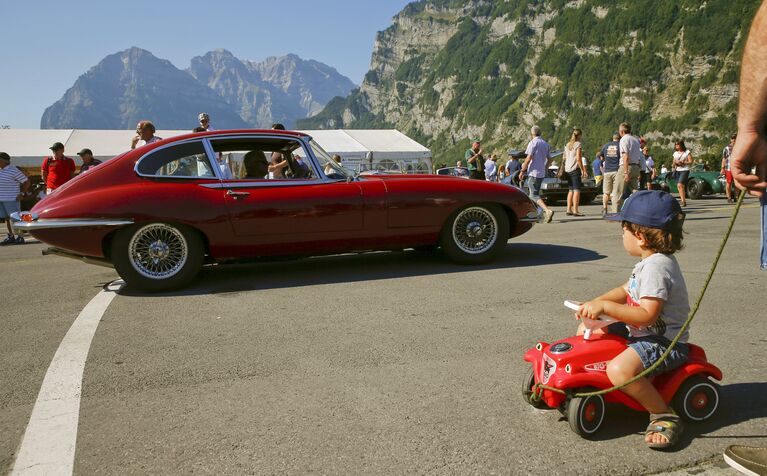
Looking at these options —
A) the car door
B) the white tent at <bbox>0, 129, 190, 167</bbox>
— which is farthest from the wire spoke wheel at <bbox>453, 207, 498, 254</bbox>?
the white tent at <bbox>0, 129, 190, 167</bbox>

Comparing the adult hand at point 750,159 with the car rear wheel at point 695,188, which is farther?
the car rear wheel at point 695,188

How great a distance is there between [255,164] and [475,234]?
2.49m

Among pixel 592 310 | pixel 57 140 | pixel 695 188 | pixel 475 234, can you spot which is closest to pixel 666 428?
pixel 592 310

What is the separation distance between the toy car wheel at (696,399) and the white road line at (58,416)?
244 centimetres

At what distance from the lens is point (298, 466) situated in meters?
2.24

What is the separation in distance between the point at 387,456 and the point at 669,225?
1.52 meters

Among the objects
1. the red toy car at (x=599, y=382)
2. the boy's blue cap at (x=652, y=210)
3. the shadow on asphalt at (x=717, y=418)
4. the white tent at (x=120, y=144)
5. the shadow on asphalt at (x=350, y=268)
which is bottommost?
the shadow on asphalt at (x=717, y=418)

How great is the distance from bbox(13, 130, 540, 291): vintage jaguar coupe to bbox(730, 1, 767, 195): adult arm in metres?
4.27

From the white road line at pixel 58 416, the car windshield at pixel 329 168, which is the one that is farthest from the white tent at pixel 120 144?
the white road line at pixel 58 416

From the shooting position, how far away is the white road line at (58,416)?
2297 millimetres

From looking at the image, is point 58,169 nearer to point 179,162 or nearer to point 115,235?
point 179,162

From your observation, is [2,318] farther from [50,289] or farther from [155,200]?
[155,200]

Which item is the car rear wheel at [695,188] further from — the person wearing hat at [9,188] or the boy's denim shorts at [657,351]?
the boy's denim shorts at [657,351]

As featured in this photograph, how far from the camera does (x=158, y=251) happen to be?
562 cm
